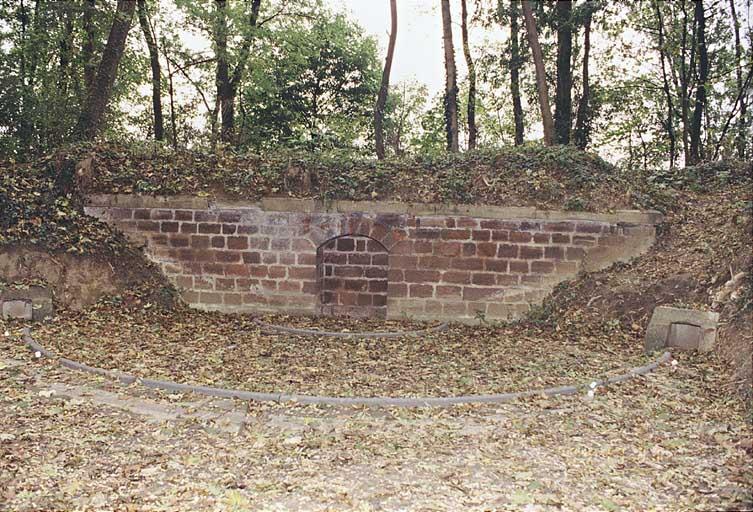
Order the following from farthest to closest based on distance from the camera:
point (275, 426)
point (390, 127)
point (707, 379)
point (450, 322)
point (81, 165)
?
point (390, 127) < point (81, 165) < point (450, 322) < point (707, 379) < point (275, 426)

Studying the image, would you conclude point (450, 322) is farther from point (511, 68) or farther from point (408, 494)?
point (511, 68)

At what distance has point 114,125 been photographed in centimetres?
1767

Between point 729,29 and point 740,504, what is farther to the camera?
point 729,29

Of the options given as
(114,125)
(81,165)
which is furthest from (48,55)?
(81,165)

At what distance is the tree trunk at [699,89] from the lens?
1432 cm

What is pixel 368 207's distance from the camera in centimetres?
880

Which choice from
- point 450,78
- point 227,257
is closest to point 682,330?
point 227,257

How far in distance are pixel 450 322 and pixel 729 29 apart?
11.2 metres

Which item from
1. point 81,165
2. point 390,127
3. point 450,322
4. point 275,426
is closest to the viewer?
point 275,426

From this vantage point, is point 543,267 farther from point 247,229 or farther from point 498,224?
point 247,229

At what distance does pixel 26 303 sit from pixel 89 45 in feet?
26.0

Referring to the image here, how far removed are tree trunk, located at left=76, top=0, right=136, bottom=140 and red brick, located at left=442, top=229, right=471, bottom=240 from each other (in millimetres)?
7075

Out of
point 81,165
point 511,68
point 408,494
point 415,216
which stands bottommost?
point 408,494

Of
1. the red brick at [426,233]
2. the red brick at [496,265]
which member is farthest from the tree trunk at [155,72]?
the red brick at [496,265]
